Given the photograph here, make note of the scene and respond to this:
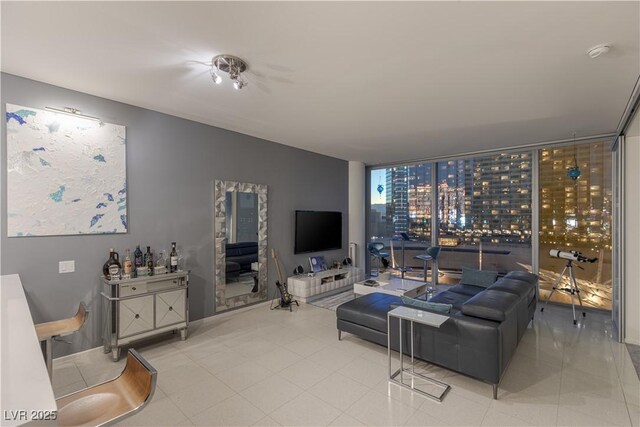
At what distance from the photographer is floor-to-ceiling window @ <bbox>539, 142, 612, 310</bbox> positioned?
4.47m

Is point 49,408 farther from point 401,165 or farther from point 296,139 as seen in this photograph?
point 401,165

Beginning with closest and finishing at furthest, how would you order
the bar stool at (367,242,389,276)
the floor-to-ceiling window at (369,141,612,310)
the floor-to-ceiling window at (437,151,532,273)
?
the floor-to-ceiling window at (369,141,612,310) → the floor-to-ceiling window at (437,151,532,273) → the bar stool at (367,242,389,276)

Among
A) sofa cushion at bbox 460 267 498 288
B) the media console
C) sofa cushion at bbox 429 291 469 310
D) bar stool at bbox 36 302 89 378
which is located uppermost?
bar stool at bbox 36 302 89 378

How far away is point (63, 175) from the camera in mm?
2932

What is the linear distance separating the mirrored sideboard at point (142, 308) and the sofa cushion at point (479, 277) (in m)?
3.85

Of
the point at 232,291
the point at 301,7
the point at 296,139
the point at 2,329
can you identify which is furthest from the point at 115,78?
the point at 232,291

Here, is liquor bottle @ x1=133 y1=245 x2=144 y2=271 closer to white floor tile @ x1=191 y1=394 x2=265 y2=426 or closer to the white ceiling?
the white ceiling

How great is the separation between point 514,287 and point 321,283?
302 cm

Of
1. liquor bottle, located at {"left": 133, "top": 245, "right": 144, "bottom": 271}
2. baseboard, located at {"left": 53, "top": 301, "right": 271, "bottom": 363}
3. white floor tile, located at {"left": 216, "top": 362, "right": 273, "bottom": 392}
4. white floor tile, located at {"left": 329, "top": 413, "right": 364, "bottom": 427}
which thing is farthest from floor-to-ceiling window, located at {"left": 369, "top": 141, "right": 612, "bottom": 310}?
liquor bottle, located at {"left": 133, "top": 245, "right": 144, "bottom": 271}

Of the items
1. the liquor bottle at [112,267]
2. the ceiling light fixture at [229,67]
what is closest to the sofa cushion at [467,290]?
the ceiling light fixture at [229,67]

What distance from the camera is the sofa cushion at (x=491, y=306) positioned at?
2.45 m

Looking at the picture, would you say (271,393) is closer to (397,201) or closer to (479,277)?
(479,277)

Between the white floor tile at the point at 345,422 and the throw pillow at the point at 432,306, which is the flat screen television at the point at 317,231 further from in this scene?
the white floor tile at the point at 345,422

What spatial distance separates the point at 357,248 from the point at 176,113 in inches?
170
